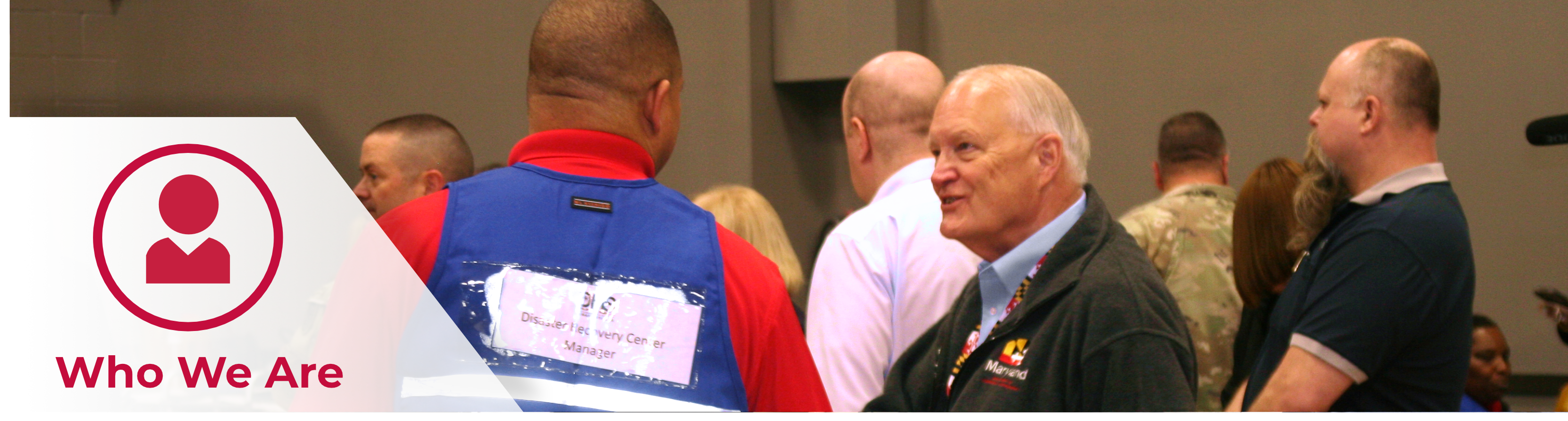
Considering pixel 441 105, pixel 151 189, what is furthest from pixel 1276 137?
pixel 151 189

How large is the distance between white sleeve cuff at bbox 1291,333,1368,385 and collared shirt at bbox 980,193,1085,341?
367 millimetres

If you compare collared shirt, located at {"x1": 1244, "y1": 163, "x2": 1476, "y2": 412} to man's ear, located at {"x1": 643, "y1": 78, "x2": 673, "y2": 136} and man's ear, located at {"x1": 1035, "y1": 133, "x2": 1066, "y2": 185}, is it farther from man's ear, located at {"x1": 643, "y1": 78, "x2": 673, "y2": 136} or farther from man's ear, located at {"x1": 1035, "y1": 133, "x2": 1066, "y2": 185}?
man's ear, located at {"x1": 643, "y1": 78, "x2": 673, "y2": 136}

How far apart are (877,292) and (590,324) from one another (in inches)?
29.5

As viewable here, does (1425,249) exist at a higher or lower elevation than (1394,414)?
higher

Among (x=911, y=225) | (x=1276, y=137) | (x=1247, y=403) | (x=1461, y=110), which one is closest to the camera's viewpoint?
(x=1247, y=403)

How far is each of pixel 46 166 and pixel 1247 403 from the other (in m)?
1.85

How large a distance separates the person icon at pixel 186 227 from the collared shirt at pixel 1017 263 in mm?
1065

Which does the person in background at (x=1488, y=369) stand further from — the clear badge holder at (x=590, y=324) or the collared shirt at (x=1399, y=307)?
the clear badge holder at (x=590, y=324)

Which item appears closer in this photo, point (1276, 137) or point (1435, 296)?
point (1435, 296)

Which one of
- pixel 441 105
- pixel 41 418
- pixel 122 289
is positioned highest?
pixel 441 105

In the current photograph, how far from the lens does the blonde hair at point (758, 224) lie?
2236 millimetres

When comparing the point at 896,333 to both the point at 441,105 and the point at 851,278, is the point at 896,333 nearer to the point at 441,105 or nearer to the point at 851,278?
the point at 851,278

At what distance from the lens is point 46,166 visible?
5.34ft

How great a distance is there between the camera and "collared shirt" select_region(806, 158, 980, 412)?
169 cm
